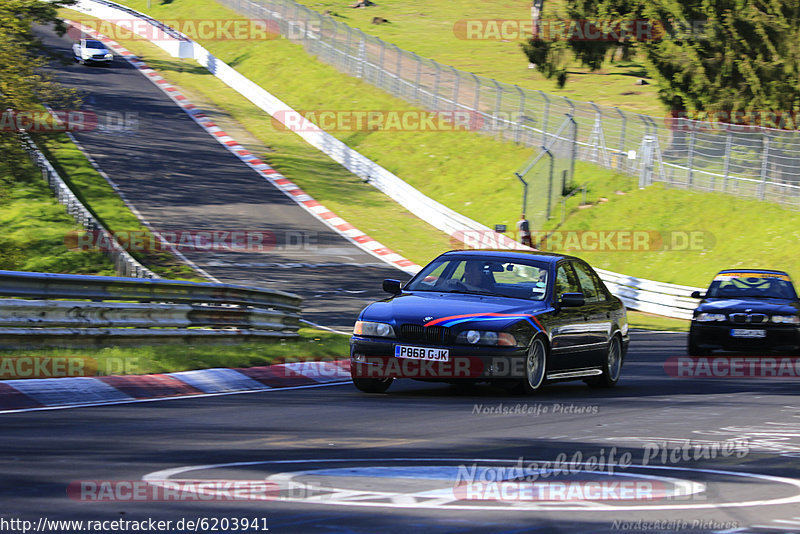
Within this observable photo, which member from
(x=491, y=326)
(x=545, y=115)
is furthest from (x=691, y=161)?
(x=491, y=326)

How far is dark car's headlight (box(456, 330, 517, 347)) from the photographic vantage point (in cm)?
988

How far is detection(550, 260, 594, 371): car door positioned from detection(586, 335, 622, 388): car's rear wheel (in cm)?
47

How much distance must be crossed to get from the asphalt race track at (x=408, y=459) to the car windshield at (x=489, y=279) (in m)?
1.08

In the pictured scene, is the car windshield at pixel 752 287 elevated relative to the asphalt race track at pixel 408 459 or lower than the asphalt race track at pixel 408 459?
lower

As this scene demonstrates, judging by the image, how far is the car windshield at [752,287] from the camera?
17328 mm

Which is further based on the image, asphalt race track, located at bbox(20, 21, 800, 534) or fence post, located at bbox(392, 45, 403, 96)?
fence post, located at bbox(392, 45, 403, 96)

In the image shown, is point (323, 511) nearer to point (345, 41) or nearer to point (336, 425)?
point (336, 425)

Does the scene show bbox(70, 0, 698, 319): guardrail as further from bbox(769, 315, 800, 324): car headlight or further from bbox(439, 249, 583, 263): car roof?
bbox(439, 249, 583, 263): car roof

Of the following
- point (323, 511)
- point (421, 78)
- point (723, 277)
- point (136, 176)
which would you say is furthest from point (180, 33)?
point (323, 511)

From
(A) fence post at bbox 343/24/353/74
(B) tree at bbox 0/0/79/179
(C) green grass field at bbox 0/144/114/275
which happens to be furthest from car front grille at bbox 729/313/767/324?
(A) fence post at bbox 343/24/353/74

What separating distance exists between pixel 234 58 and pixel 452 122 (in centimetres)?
1887

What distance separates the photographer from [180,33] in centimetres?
6009

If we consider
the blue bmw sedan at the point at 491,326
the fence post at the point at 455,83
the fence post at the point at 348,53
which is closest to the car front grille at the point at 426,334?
the blue bmw sedan at the point at 491,326

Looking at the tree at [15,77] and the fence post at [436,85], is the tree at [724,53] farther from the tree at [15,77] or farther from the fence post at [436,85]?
the tree at [15,77]
